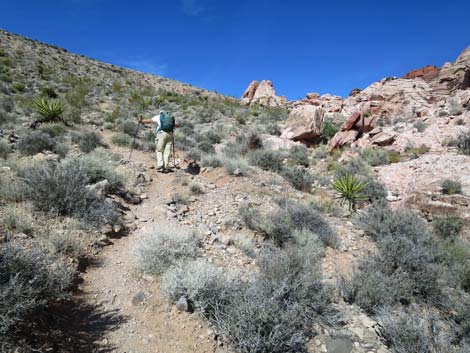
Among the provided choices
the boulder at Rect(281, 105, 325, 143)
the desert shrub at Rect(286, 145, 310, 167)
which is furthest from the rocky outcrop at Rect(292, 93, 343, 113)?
the desert shrub at Rect(286, 145, 310, 167)

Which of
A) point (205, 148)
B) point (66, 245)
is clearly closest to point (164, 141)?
point (205, 148)

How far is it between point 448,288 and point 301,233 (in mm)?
2643

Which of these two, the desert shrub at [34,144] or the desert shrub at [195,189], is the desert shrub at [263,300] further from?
the desert shrub at [34,144]

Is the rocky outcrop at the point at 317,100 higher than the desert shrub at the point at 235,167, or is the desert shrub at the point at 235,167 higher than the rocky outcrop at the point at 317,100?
the rocky outcrop at the point at 317,100

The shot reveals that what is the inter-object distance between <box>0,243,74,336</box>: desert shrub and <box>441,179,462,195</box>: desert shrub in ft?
31.2

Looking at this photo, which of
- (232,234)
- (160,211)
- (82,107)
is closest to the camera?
(232,234)

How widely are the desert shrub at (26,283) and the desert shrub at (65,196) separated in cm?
121

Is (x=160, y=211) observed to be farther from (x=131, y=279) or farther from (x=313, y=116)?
(x=313, y=116)

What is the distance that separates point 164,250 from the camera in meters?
3.81

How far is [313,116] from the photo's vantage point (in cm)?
1499

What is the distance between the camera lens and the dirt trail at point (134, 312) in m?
2.65

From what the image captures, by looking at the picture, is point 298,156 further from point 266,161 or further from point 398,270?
point 398,270

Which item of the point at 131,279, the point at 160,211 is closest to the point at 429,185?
the point at 160,211

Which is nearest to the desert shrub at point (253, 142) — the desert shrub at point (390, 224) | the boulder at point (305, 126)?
the boulder at point (305, 126)
